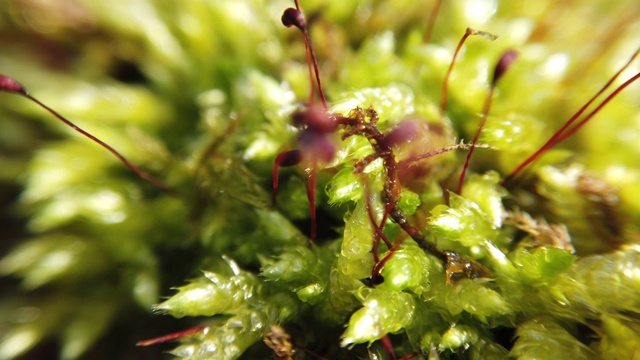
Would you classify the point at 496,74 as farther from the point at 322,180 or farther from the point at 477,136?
the point at 322,180

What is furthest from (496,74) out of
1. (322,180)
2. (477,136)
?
(322,180)

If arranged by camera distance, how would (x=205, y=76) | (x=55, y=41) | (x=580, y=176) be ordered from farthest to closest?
(x=55, y=41) → (x=205, y=76) → (x=580, y=176)

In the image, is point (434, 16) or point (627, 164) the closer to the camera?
point (627, 164)

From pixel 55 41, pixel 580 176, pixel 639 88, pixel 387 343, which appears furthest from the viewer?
pixel 55 41

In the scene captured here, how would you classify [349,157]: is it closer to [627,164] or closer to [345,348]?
[345,348]

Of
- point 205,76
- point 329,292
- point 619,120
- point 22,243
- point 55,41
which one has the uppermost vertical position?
point 55,41

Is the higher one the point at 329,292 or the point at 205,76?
the point at 205,76

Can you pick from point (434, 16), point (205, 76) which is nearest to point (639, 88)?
point (434, 16)

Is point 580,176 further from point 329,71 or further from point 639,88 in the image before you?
point 329,71
